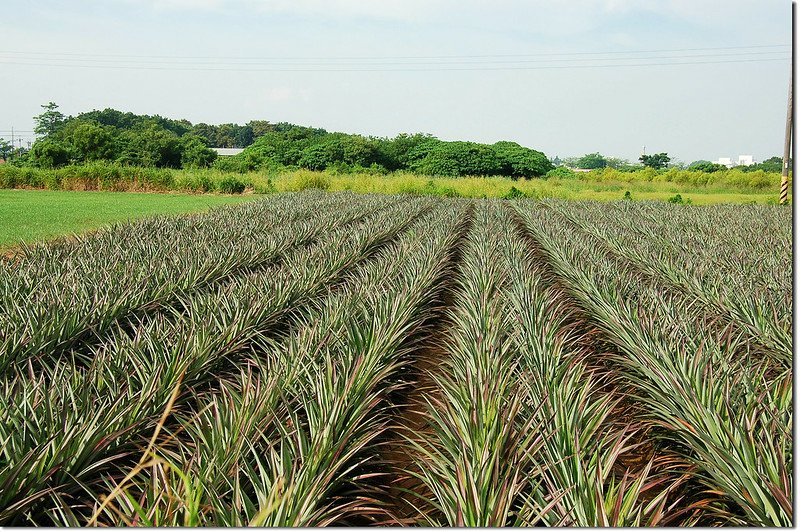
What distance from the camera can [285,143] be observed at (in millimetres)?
40562

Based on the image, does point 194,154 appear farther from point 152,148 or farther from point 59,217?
point 59,217

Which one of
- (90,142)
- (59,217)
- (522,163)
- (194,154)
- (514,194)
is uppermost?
(90,142)

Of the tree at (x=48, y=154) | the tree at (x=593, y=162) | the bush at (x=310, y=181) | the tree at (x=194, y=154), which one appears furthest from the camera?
the tree at (x=593, y=162)

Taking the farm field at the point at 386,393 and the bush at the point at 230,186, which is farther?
Answer: the bush at the point at 230,186

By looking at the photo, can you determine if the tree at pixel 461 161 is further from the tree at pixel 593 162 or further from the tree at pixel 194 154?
the tree at pixel 593 162

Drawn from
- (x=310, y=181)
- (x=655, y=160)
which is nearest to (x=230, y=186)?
(x=310, y=181)

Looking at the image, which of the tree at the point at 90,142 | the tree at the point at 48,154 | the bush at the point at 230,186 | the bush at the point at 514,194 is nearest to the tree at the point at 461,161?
the bush at the point at 514,194

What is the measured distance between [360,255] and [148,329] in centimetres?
393

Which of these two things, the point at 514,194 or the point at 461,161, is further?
the point at 461,161

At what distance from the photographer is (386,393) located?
10.2 ft

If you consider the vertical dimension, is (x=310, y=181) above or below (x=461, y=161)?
below

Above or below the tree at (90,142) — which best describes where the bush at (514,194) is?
below

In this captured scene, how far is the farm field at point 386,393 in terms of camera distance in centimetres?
175

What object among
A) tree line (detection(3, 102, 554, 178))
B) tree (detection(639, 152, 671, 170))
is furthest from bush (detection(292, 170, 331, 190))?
tree (detection(639, 152, 671, 170))
